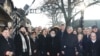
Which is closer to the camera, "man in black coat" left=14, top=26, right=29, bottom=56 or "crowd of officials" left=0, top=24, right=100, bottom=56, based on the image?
"man in black coat" left=14, top=26, right=29, bottom=56

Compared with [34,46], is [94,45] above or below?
above

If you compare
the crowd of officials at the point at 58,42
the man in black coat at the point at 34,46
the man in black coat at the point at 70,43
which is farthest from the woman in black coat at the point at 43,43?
the man in black coat at the point at 70,43

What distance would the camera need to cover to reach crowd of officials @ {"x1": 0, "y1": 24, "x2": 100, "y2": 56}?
15988 mm

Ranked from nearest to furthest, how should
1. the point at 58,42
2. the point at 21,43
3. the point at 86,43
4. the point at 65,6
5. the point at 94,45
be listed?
the point at 21,43, the point at 94,45, the point at 86,43, the point at 58,42, the point at 65,6

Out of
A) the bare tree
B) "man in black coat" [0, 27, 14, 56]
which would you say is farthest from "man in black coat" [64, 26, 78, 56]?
the bare tree

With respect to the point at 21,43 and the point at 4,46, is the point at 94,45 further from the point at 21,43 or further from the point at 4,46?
the point at 4,46

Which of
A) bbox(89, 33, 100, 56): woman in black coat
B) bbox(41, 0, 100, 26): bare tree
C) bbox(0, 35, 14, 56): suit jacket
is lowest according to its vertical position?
bbox(41, 0, 100, 26): bare tree

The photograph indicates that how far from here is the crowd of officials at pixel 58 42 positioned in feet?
52.5

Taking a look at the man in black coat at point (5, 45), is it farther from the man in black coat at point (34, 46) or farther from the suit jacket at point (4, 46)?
the man in black coat at point (34, 46)

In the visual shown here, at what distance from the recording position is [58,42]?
683 inches

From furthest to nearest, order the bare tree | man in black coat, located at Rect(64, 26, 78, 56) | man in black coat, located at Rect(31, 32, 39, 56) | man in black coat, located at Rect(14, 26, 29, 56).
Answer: the bare tree < man in black coat, located at Rect(31, 32, 39, 56) < man in black coat, located at Rect(64, 26, 78, 56) < man in black coat, located at Rect(14, 26, 29, 56)

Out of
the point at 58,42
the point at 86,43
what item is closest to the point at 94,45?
the point at 86,43

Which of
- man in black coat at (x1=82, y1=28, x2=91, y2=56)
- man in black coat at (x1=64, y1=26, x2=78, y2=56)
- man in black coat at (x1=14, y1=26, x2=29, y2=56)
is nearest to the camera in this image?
man in black coat at (x1=14, y1=26, x2=29, y2=56)

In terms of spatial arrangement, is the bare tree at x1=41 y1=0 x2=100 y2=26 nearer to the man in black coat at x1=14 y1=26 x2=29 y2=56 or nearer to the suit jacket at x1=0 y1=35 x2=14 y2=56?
the man in black coat at x1=14 y1=26 x2=29 y2=56
